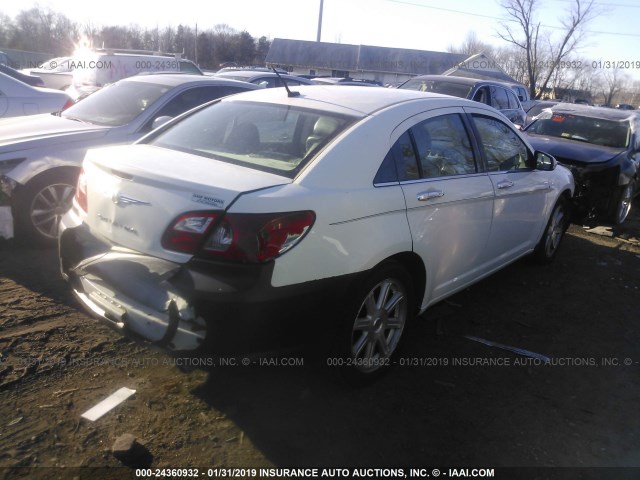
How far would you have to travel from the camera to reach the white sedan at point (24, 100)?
7.23m

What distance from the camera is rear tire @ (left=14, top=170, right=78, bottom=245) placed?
4.71 metres

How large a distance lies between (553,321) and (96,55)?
1100cm

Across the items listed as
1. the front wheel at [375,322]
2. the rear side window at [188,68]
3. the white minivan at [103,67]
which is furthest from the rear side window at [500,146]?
the rear side window at [188,68]

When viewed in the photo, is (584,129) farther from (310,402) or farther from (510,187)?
(310,402)

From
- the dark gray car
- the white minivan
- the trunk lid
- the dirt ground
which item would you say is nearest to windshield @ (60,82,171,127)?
the dirt ground

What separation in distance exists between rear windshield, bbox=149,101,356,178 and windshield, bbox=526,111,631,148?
6.45 meters

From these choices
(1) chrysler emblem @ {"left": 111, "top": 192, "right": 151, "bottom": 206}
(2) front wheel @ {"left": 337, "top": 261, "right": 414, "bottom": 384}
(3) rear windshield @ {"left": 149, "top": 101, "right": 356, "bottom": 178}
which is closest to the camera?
(1) chrysler emblem @ {"left": 111, "top": 192, "right": 151, "bottom": 206}

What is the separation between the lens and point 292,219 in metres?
2.57

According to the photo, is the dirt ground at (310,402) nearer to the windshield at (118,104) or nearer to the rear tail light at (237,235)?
the rear tail light at (237,235)

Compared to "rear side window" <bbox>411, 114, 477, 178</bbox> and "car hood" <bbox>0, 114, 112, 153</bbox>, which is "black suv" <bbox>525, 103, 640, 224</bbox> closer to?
"rear side window" <bbox>411, 114, 477, 178</bbox>

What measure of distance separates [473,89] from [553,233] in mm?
6376

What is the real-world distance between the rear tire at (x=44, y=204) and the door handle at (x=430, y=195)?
10.8 feet

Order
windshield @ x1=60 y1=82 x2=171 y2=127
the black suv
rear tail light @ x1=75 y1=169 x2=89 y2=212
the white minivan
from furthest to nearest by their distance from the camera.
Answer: the white minivan < the black suv < windshield @ x1=60 y1=82 x2=171 y2=127 < rear tail light @ x1=75 y1=169 x2=89 y2=212

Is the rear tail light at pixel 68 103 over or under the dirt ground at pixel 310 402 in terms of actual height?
over
